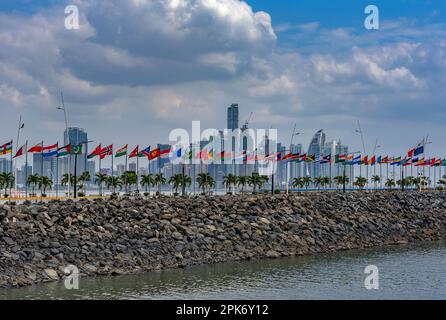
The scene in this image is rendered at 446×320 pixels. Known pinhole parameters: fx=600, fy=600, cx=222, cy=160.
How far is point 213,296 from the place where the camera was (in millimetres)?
39250

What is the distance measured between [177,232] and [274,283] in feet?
47.1

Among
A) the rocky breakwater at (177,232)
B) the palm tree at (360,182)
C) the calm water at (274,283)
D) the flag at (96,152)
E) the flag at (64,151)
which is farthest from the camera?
the palm tree at (360,182)

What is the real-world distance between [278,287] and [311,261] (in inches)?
539

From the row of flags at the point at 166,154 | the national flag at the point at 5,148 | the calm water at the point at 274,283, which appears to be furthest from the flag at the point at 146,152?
the calm water at the point at 274,283

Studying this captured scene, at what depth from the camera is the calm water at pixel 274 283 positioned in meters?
39.4

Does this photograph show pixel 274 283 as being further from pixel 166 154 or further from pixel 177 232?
pixel 166 154

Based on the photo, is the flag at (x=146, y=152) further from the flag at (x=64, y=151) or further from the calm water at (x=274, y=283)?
the calm water at (x=274, y=283)

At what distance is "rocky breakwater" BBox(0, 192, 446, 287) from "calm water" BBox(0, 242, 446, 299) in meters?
2.22

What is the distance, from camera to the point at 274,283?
43875 millimetres

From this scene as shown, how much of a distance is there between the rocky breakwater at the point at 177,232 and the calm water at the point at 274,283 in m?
2.22

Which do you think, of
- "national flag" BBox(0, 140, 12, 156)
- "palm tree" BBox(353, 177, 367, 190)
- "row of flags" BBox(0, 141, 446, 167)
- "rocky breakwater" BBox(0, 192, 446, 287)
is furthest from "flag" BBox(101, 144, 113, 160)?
"palm tree" BBox(353, 177, 367, 190)

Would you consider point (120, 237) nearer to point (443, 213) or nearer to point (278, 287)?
point (278, 287)

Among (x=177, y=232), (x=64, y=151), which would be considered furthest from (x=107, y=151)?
(x=177, y=232)
